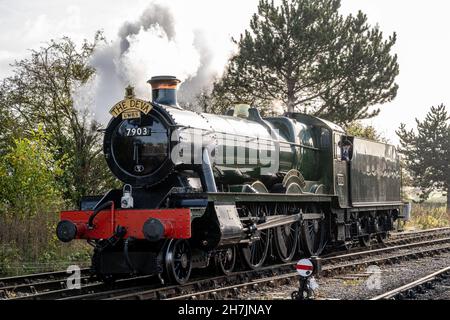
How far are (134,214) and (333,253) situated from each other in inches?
274

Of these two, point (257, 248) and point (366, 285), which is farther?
point (257, 248)

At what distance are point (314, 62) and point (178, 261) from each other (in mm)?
18703

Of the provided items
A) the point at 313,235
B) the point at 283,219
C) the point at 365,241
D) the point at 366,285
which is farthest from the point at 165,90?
the point at 365,241

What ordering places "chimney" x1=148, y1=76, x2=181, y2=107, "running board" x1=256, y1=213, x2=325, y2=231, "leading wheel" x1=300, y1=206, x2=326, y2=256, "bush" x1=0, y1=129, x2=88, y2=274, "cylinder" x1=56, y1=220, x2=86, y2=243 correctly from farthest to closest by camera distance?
1. "bush" x1=0, y1=129, x2=88, y2=274
2. "leading wheel" x1=300, y1=206, x2=326, y2=256
3. "running board" x1=256, y1=213, x2=325, y2=231
4. "chimney" x1=148, y1=76, x2=181, y2=107
5. "cylinder" x1=56, y1=220, x2=86, y2=243

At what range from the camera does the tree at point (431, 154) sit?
1721 inches

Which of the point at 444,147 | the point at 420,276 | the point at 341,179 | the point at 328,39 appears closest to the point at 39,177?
the point at 341,179

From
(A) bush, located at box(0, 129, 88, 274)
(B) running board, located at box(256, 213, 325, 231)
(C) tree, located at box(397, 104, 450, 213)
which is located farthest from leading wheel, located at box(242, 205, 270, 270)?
(C) tree, located at box(397, 104, 450, 213)

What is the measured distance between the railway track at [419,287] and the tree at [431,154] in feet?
111

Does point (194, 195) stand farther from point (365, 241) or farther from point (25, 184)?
point (365, 241)

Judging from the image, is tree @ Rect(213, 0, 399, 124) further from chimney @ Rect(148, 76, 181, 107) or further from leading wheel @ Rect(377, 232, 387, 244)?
chimney @ Rect(148, 76, 181, 107)

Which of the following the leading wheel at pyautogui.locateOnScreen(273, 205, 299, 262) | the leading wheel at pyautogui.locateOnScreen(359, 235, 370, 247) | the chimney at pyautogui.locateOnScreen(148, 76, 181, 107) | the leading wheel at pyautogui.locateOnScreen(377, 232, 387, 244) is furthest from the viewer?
the leading wheel at pyautogui.locateOnScreen(377, 232, 387, 244)

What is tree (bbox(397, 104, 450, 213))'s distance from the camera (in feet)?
143

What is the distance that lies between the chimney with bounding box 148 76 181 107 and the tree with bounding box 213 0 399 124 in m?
16.4

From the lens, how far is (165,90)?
10875 mm
